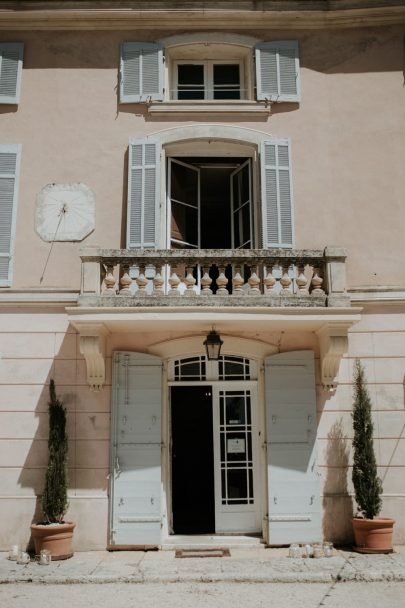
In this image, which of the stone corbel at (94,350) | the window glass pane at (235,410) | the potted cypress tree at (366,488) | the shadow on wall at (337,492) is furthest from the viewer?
the window glass pane at (235,410)

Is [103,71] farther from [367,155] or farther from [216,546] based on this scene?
Result: [216,546]

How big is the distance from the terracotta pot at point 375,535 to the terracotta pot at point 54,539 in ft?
13.0

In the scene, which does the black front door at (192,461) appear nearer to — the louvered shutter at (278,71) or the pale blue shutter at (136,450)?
the pale blue shutter at (136,450)

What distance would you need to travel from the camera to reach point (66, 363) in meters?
9.02

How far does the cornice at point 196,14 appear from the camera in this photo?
10.0 m

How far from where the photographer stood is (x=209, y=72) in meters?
10.5

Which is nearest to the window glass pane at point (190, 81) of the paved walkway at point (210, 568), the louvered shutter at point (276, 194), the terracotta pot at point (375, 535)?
the louvered shutter at point (276, 194)

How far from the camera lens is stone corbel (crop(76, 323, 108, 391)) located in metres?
8.38

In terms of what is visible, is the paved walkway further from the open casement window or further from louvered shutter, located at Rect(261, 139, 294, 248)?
the open casement window

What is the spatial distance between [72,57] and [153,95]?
1565 mm

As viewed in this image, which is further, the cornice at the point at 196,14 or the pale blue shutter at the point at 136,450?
the cornice at the point at 196,14

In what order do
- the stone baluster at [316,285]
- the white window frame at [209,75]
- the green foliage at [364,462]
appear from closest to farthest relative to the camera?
1. the green foliage at [364,462]
2. the stone baluster at [316,285]
3. the white window frame at [209,75]

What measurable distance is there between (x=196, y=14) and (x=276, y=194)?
3425 millimetres

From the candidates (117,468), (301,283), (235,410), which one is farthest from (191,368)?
(301,283)
